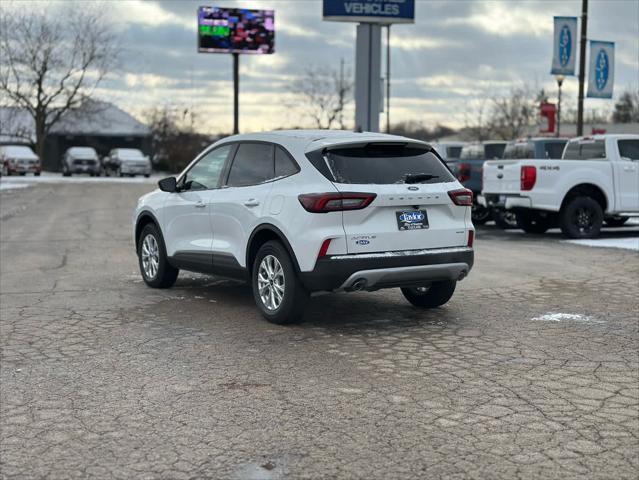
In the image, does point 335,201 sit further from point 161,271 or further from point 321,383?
point 161,271

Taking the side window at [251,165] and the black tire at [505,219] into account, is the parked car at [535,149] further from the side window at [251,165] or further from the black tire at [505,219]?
the side window at [251,165]

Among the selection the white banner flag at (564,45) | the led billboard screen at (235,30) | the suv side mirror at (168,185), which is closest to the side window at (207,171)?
the suv side mirror at (168,185)

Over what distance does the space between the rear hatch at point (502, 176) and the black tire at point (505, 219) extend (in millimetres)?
1422

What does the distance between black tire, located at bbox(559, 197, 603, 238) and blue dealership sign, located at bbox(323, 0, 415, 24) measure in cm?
2067

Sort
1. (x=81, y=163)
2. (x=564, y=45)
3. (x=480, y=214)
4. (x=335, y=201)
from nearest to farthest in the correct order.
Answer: (x=335, y=201), (x=480, y=214), (x=564, y=45), (x=81, y=163)

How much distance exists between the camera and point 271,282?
7883 millimetres

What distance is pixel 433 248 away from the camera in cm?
777

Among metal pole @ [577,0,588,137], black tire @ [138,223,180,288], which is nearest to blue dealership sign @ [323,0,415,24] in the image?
metal pole @ [577,0,588,137]

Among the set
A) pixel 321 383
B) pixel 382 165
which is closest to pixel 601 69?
pixel 382 165

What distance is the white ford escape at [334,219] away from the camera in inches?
290

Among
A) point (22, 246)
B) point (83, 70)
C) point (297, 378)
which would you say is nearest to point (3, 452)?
point (297, 378)

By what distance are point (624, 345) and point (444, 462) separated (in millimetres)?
3268

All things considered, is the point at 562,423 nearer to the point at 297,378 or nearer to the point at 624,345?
the point at 297,378

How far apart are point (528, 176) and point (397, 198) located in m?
8.90
